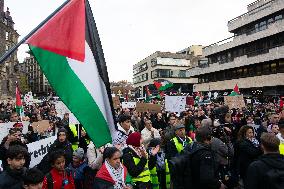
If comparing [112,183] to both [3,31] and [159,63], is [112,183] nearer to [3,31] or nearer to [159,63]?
[3,31]

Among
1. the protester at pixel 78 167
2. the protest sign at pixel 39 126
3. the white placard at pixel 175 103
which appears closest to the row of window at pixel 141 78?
the white placard at pixel 175 103

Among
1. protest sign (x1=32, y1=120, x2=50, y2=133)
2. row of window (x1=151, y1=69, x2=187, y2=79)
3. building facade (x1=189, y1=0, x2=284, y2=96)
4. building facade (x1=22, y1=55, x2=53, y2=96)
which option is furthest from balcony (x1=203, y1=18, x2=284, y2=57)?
building facade (x1=22, y1=55, x2=53, y2=96)

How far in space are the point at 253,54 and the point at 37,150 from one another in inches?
1796

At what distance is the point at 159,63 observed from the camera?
90.1 metres

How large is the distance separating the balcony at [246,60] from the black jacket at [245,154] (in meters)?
37.3

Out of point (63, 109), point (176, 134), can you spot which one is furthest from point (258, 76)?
point (176, 134)

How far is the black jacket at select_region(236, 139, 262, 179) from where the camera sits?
20.4ft

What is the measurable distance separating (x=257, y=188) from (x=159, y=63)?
284 feet

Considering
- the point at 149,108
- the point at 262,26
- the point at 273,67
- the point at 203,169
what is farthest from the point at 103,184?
the point at 262,26

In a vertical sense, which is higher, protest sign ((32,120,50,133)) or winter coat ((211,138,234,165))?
protest sign ((32,120,50,133))

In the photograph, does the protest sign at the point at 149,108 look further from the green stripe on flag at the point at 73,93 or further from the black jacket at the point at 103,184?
the green stripe on flag at the point at 73,93

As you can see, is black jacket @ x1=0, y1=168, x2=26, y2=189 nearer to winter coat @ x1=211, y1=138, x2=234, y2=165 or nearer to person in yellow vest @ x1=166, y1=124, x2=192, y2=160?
person in yellow vest @ x1=166, y1=124, x2=192, y2=160

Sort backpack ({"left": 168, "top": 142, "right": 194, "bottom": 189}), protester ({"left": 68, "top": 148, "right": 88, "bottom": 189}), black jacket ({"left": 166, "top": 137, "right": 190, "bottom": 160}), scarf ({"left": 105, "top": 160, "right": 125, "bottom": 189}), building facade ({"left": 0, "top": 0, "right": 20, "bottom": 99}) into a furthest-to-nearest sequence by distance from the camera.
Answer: building facade ({"left": 0, "top": 0, "right": 20, "bottom": 99}) → black jacket ({"left": 166, "top": 137, "right": 190, "bottom": 160}) → protester ({"left": 68, "top": 148, "right": 88, "bottom": 189}) → scarf ({"left": 105, "top": 160, "right": 125, "bottom": 189}) → backpack ({"left": 168, "top": 142, "right": 194, "bottom": 189})

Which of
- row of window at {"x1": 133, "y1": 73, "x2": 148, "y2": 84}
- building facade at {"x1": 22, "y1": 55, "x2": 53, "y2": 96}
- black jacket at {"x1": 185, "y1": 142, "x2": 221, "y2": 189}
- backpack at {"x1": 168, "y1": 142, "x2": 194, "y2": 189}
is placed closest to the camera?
black jacket at {"x1": 185, "y1": 142, "x2": 221, "y2": 189}
